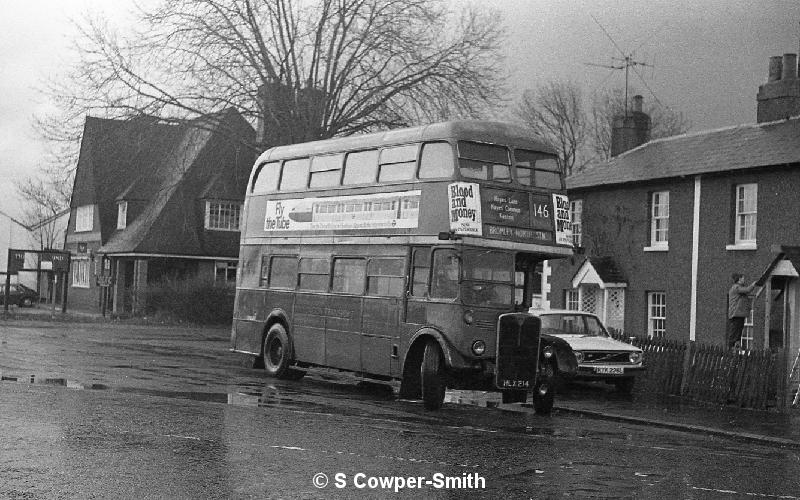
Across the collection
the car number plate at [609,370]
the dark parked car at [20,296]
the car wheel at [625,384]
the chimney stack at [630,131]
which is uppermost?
the chimney stack at [630,131]

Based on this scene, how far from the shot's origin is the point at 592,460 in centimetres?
1207

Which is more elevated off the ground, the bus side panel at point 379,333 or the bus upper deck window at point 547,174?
the bus upper deck window at point 547,174

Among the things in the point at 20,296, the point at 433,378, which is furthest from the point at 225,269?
the point at 433,378

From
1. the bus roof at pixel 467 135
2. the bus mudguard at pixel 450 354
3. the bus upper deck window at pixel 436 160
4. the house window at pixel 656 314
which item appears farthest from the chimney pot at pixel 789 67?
the bus mudguard at pixel 450 354

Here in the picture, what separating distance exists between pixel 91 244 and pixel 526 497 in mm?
53638

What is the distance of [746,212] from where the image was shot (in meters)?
29.3

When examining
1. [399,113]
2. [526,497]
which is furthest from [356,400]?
[399,113]

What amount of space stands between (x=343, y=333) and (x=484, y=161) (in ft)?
14.5

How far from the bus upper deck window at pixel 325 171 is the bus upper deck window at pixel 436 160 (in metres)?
2.63

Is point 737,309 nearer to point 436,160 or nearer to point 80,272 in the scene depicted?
point 436,160

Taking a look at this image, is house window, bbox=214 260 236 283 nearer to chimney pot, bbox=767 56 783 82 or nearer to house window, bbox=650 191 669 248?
house window, bbox=650 191 669 248

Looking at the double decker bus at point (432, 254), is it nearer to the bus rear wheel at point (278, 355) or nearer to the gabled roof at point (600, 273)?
the bus rear wheel at point (278, 355)

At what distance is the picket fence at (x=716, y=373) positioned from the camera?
19.6 meters

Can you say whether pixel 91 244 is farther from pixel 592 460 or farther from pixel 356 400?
pixel 592 460
